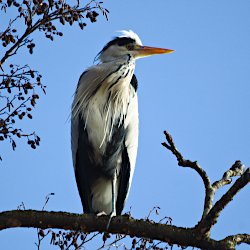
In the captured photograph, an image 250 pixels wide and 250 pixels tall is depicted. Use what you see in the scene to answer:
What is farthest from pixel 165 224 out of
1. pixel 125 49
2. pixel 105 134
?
pixel 125 49

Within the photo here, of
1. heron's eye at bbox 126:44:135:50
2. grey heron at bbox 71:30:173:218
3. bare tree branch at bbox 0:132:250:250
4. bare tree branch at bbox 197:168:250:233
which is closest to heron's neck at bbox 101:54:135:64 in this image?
grey heron at bbox 71:30:173:218

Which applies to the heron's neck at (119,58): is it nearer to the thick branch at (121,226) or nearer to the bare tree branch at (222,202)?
the thick branch at (121,226)

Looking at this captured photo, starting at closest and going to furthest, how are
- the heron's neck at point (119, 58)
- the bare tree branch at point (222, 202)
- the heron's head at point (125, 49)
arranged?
the bare tree branch at point (222, 202) < the heron's neck at point (119, 58) < the heron's head at point (125, 49)

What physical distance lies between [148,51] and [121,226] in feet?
8.17

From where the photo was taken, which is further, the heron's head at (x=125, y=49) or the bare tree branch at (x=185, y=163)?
the heron's head at (x=125, y=49)

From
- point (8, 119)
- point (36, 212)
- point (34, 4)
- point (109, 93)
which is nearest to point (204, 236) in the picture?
point (36, 212)

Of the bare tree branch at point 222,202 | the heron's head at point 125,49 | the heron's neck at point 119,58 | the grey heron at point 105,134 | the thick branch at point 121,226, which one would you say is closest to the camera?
the bare tree branch at point 222,202

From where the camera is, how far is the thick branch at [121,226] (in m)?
2.75

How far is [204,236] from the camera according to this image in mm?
2732

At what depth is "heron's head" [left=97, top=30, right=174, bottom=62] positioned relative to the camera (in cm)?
500

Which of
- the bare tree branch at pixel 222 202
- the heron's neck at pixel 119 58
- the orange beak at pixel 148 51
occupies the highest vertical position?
the orange beak at pixel 148 51

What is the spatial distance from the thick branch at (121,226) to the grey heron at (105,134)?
49.8 inches

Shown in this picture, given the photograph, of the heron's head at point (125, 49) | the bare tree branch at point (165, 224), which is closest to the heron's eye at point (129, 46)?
the heron's head at point (125, 49)

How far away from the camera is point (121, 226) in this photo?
9.67 feet
